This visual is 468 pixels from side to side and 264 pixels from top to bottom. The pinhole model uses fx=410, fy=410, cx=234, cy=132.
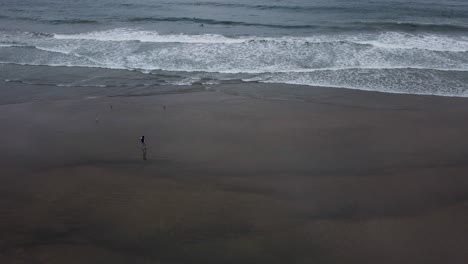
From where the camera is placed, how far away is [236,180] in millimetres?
9922

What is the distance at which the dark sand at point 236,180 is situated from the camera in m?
7.89

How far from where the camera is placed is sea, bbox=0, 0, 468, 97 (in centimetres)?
1667

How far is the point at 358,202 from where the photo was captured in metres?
9.10

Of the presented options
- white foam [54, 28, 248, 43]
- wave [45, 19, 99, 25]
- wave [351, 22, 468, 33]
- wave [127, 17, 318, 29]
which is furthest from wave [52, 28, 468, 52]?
wave [45, 19, 99, 25]

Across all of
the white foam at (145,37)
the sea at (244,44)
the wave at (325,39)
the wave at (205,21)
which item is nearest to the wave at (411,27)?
the sea at (244,44)

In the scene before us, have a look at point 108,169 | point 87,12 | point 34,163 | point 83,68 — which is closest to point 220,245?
point 108,169

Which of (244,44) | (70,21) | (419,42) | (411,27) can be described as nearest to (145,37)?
(244,44)

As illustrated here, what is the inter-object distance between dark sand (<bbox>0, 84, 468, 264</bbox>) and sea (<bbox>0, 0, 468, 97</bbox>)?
2.33 meters

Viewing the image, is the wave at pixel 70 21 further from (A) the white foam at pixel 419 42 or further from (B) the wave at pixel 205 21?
(A) the white foam at pixel 419 42

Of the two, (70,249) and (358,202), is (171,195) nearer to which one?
(70,249)

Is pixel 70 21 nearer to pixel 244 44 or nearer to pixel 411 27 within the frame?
pixel 244 44

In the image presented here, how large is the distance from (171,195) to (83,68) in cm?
1108

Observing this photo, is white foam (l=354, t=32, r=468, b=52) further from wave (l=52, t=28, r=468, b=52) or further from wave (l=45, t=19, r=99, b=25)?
wave (l=45, t=19, r=99, b=25)

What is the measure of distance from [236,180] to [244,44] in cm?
1216
